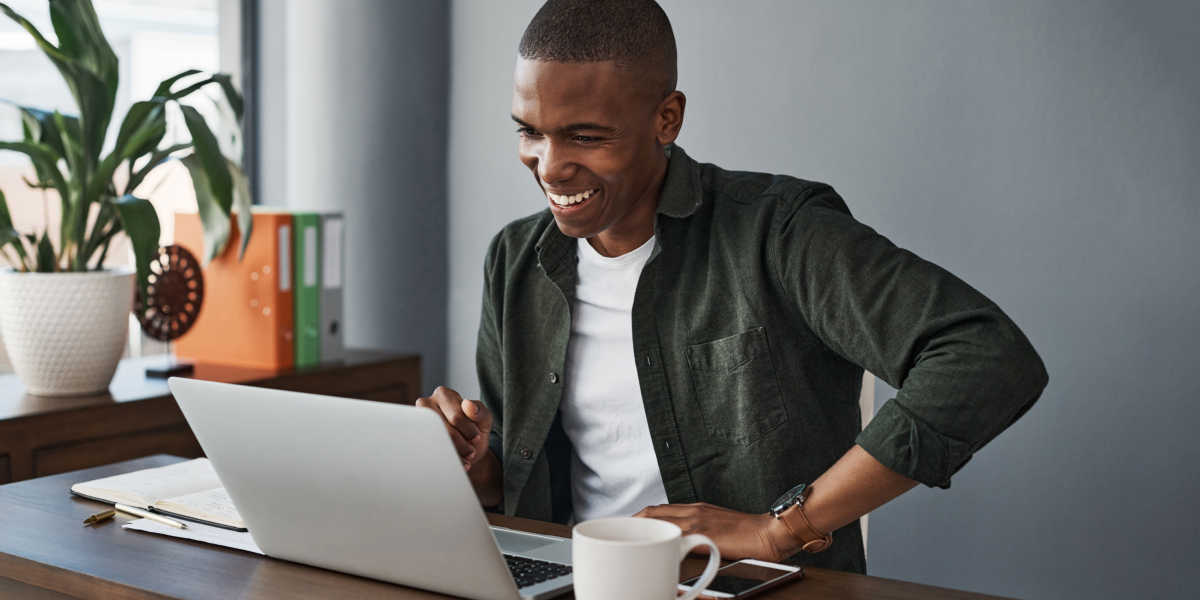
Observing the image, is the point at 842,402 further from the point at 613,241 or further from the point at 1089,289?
the point at 1089,289

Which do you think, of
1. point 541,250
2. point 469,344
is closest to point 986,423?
point 541,250

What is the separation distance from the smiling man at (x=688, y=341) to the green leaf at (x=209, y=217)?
0.87 m

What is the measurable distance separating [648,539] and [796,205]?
0.62 m

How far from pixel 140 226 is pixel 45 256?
0.68ft

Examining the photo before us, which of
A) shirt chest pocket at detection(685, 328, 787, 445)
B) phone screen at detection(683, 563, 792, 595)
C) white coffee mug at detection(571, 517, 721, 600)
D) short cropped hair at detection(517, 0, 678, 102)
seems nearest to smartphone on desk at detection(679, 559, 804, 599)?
phone screen at detection(683, 563, 792, 595)

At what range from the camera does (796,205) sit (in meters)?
1.32

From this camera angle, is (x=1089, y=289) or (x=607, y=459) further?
(x=1089, y=289)

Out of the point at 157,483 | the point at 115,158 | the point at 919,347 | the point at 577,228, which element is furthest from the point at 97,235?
the point at 919,347

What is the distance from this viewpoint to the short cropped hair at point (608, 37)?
125 centimetres

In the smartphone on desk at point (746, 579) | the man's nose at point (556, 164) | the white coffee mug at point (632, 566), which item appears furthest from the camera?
the man's nose at point (556, 164)

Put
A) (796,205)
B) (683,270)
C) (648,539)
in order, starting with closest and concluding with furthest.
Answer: (648,539)
(796,205)
(683,270)

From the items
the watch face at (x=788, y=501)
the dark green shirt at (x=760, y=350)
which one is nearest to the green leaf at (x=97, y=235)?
the dark green shirt at (x=760, y=350)

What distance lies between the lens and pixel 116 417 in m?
1.93

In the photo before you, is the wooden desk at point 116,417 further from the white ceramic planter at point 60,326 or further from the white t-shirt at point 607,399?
the white t-shirt at point 607,399
